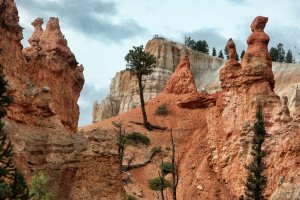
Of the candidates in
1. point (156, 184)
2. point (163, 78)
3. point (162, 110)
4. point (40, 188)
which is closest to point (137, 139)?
point (162, 110)

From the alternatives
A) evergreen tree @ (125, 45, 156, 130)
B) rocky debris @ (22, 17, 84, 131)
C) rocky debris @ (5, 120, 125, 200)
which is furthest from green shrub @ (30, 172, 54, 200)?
evergreen tree @ (125, 45, 156, 130)

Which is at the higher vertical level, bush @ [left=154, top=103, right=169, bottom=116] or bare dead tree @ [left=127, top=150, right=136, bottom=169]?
bush @ [left=154, top=103, right=169, bottom=116]

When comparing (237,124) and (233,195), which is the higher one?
(237,124)

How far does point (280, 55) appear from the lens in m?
132

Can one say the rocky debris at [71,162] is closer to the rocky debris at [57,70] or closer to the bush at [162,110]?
the rocky debris at [57,70]

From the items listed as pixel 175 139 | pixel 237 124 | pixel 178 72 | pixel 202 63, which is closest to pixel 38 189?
pixel 237 124

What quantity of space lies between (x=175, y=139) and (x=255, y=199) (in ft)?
76.6

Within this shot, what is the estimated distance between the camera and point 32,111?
35312 mm

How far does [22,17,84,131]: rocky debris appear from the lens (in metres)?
51.4

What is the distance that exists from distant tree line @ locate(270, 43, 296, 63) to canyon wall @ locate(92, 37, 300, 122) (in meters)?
11.1

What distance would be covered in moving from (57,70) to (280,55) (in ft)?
281

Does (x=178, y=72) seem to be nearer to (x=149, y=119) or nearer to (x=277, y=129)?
(x=149, y=119)

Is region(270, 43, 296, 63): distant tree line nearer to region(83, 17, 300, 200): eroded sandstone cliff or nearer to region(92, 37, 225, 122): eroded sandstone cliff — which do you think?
region(92, 37, 225, 122): eroded sandstone cliff

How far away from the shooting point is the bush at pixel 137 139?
2520 inches
